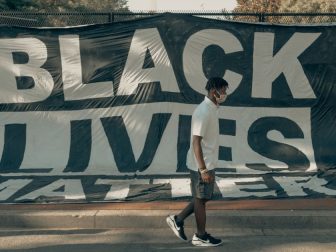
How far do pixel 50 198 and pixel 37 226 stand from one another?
0.78 meters

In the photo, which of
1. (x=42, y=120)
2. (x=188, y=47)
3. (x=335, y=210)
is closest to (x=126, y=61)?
(x=188, y=47)

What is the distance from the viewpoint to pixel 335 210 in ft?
22.4

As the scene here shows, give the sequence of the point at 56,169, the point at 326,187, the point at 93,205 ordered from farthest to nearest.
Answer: the point at 56,169 → the point at 326,187 → the point at 93,205

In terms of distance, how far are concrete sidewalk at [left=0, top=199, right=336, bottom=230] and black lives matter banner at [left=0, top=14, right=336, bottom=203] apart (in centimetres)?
194

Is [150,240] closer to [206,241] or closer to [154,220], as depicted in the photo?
[154,220]

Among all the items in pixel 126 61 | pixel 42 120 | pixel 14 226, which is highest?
pixel 126 61

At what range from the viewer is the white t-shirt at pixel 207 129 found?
5.53 meters

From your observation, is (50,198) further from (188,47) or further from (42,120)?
(188,47)

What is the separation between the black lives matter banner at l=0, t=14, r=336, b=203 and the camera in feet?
29.0

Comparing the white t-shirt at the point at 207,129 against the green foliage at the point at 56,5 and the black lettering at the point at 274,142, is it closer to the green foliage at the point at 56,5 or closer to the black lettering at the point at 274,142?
the black lettering at the point at 274,142

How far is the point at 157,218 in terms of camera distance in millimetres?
6609

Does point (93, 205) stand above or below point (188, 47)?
below

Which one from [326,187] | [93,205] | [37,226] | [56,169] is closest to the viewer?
[37,226]

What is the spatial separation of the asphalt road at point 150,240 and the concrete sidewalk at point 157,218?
90mm
